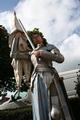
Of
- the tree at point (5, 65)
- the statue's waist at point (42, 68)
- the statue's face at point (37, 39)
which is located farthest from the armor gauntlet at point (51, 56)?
the tree at point (5, 65)

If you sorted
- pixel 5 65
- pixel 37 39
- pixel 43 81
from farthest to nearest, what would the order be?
1. pixel 5 65
2. pixel 37 39
3. pixel 43 81

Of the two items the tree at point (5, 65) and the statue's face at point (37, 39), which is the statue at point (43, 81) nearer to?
the statue's face at point (37, 39)

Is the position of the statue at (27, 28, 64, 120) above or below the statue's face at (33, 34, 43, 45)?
below

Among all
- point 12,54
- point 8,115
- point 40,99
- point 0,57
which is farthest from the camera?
point 0,57

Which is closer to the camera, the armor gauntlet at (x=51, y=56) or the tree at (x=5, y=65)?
the armor gauntlet at (x=51, y=56)

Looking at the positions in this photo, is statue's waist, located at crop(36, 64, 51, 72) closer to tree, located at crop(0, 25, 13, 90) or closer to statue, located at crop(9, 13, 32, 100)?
statue, located at crop(9, 13, 32, 100)

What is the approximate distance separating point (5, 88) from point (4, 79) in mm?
751

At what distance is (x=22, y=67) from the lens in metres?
Answer: 8.15

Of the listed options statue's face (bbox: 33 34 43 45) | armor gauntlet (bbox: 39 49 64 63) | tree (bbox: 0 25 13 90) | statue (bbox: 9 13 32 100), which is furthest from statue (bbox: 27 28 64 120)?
tree (bbox: 0 25 13 90)

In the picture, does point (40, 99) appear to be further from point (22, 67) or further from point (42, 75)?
point (22, 67)

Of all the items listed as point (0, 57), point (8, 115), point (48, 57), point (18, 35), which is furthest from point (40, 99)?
point (0, 57)

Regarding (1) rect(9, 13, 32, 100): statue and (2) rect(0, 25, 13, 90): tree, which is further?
(2) rect(0, 25, 13, 90): tree

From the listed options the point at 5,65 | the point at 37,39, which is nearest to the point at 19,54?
the point at 37,39

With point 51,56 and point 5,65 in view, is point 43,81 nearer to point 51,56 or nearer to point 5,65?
point 51,56
